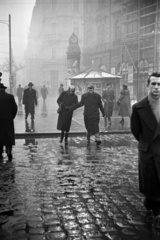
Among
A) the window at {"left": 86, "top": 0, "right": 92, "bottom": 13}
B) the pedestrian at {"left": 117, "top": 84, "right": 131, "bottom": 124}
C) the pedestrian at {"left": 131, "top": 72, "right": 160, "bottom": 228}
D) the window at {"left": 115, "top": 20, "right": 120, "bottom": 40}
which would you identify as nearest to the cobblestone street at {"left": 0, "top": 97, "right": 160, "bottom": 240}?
the pedestrian at {"left": 131, "top": 72, "right": 160, "bottom": 228}

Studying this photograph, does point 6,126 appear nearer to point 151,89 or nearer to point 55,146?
point 55,146

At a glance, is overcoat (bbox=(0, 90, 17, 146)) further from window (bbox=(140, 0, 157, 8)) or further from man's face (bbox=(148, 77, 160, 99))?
window (bbox=(140, 0, 157, 8))

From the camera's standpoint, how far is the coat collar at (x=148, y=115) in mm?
4359

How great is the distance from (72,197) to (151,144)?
1.67 m

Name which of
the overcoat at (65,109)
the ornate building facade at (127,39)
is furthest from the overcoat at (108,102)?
the ornate building facade at (127,39)

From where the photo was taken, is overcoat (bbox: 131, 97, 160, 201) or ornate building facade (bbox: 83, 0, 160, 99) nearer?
overcoat (bbox: 131, 97, 160, 201)

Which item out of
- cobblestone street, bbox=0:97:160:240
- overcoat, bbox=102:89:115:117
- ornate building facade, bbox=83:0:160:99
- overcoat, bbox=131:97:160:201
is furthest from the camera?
ornate building facade, bbox=83:0:160:99

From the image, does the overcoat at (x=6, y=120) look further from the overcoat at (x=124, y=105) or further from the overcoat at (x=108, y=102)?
the overcoat at (x=124, y=105)

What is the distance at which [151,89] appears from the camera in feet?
14.5

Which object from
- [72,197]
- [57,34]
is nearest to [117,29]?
[57,34]

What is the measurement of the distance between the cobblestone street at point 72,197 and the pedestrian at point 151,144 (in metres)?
0.38

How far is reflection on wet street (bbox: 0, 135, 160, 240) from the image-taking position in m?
4.18

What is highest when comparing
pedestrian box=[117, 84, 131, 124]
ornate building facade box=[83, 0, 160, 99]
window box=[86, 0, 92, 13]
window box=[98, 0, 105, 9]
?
window box=[86, 0, 92, 13]

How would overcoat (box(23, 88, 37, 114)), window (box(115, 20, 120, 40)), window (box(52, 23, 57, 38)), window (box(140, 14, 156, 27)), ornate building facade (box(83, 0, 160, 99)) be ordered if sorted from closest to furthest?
overcoat (box(23, 88, 37, 114)) < ornate building facade (box(83, 0, 160, 99)) < window (box(140, 14, 156, 27)) < window (box(115, 20, 120, 40)) < window (box(52, 23, 57, 38))
